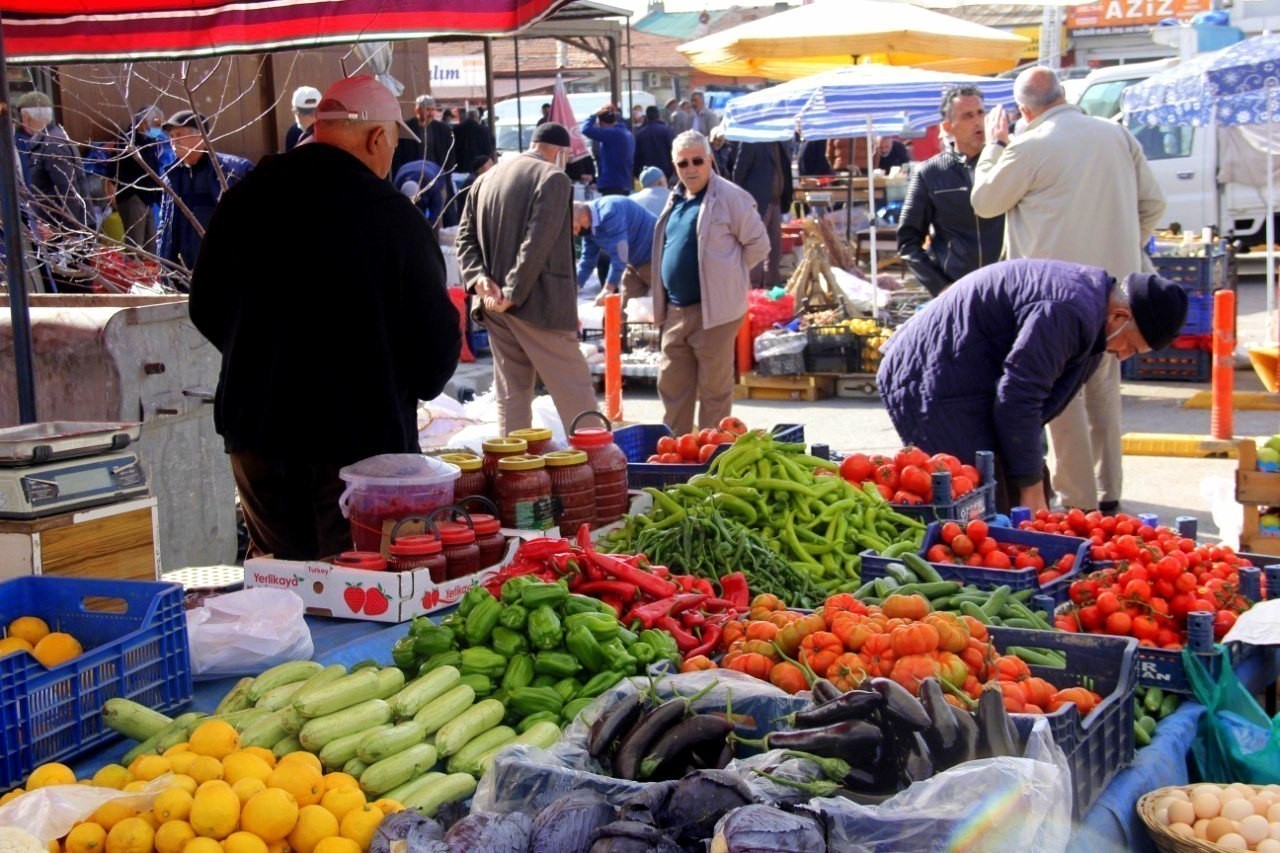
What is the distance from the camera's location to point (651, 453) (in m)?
6.47

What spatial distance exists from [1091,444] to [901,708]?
202 inches

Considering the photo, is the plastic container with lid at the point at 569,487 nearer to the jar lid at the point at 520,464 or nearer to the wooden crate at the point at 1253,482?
the jar lid at the point at 520,464

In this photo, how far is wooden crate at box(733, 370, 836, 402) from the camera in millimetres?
11876

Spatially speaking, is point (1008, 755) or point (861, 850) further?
point (1008, 755)

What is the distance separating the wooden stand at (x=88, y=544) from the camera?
3455 millimetres

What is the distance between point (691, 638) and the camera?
3.64 m

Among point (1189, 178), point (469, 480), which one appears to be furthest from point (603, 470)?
point (1189, 178)

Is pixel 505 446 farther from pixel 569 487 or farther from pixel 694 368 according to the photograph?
pixel 694 368

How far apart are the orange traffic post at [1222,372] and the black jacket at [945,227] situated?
189cm

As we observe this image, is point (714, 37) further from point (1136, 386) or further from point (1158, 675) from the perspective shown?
point (1158, 675)

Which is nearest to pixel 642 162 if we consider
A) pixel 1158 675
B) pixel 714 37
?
pixel 714 37

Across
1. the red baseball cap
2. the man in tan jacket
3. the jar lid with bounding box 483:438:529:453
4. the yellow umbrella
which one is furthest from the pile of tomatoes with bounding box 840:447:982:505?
the yellow umbrella

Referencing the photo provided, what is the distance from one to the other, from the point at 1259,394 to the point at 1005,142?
11.6 feet

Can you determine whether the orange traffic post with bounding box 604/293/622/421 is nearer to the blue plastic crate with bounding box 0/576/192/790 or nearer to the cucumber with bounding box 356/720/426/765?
the blue plastic crate with bounding box 0/576/192/790
